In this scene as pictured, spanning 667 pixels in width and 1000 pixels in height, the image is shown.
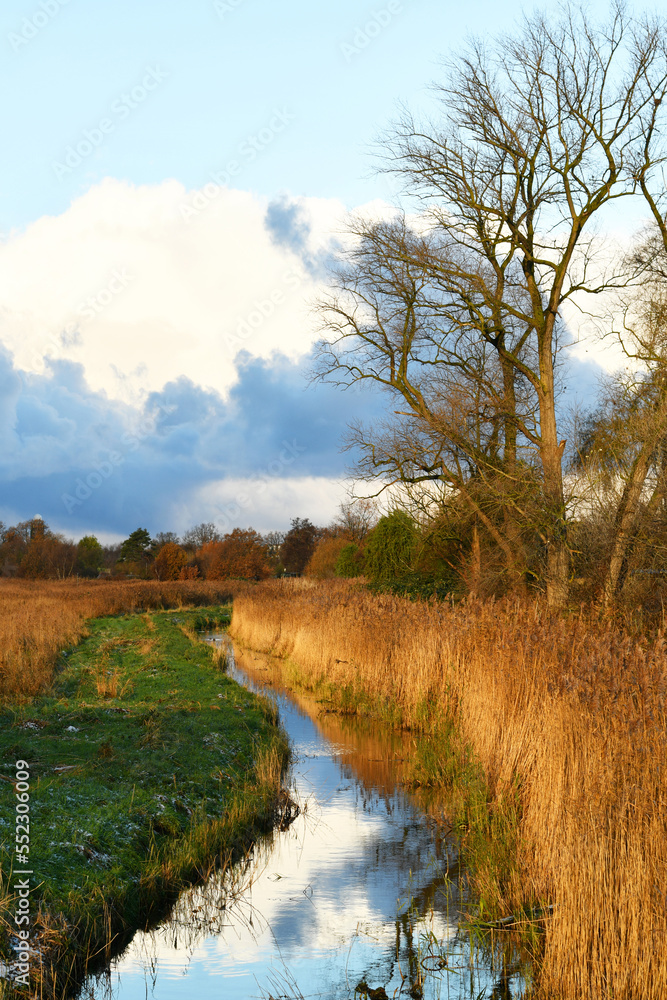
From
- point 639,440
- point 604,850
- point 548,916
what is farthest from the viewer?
point 639,440

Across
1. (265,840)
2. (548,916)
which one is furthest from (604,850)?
(265,840)

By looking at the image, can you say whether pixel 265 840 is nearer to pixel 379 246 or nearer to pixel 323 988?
pixel 323 988

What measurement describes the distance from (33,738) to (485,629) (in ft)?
18.1

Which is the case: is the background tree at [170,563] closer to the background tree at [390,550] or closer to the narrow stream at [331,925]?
the background tree at [390,550]

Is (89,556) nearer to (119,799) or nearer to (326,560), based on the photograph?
(326,560)

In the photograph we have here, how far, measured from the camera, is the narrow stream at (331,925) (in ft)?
15.0

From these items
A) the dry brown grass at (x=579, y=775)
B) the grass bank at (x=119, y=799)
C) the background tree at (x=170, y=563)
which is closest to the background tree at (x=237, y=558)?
the background tree at (x=170, y=563)

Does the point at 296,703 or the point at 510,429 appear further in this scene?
the point at 510,429

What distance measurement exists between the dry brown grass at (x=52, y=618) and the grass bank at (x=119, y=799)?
0.56m

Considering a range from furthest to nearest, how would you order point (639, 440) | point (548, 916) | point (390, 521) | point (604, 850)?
point (390, 521) < point (639, 440) < point (548, 916) < point (604, 850)

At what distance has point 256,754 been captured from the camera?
366 inches

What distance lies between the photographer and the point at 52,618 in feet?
67.1

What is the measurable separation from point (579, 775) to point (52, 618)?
17886mm

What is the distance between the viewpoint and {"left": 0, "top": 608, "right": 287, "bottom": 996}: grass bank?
15.8ft
